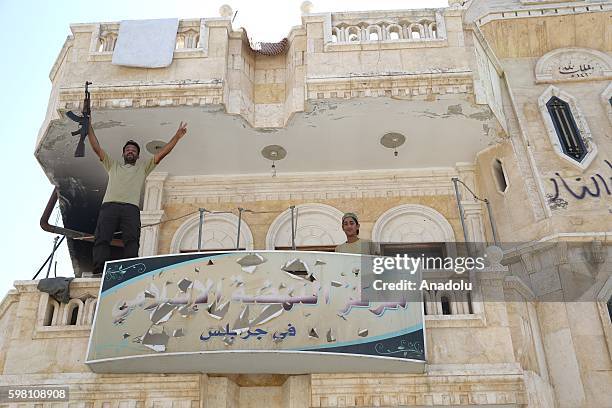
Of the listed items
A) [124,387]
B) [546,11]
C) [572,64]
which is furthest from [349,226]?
[546,11]

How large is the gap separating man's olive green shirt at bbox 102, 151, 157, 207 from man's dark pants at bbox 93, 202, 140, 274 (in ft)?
0.37

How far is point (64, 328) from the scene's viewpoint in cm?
776

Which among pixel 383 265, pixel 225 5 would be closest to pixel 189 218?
pixel 225 5

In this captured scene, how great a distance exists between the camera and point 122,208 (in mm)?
9000

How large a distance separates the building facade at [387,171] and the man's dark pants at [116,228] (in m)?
0.70

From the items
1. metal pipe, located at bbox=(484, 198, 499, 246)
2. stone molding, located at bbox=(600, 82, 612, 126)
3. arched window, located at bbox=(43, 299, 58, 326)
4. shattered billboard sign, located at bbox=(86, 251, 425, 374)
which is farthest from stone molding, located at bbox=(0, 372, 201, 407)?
stone molding, located at bbox=(600, 82, 612, 126)

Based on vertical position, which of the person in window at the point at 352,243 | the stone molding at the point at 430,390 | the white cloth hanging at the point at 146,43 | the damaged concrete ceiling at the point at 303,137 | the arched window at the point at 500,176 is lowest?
the stone molding at the point at 430,390

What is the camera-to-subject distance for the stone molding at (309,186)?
38.0 ft

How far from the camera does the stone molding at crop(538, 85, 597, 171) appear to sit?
33.4ft

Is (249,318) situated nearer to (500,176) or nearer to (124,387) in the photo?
(124,387)

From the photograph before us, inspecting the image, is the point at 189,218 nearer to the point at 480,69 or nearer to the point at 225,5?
the point at 225,5

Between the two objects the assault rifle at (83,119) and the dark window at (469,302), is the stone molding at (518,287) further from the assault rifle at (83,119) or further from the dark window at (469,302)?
the assault rifle at (83,119)

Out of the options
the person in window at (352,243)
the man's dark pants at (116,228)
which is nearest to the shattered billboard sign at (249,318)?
the person in window at (352,243)

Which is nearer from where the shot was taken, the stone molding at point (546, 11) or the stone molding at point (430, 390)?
the stone molding at point (430, 390)
